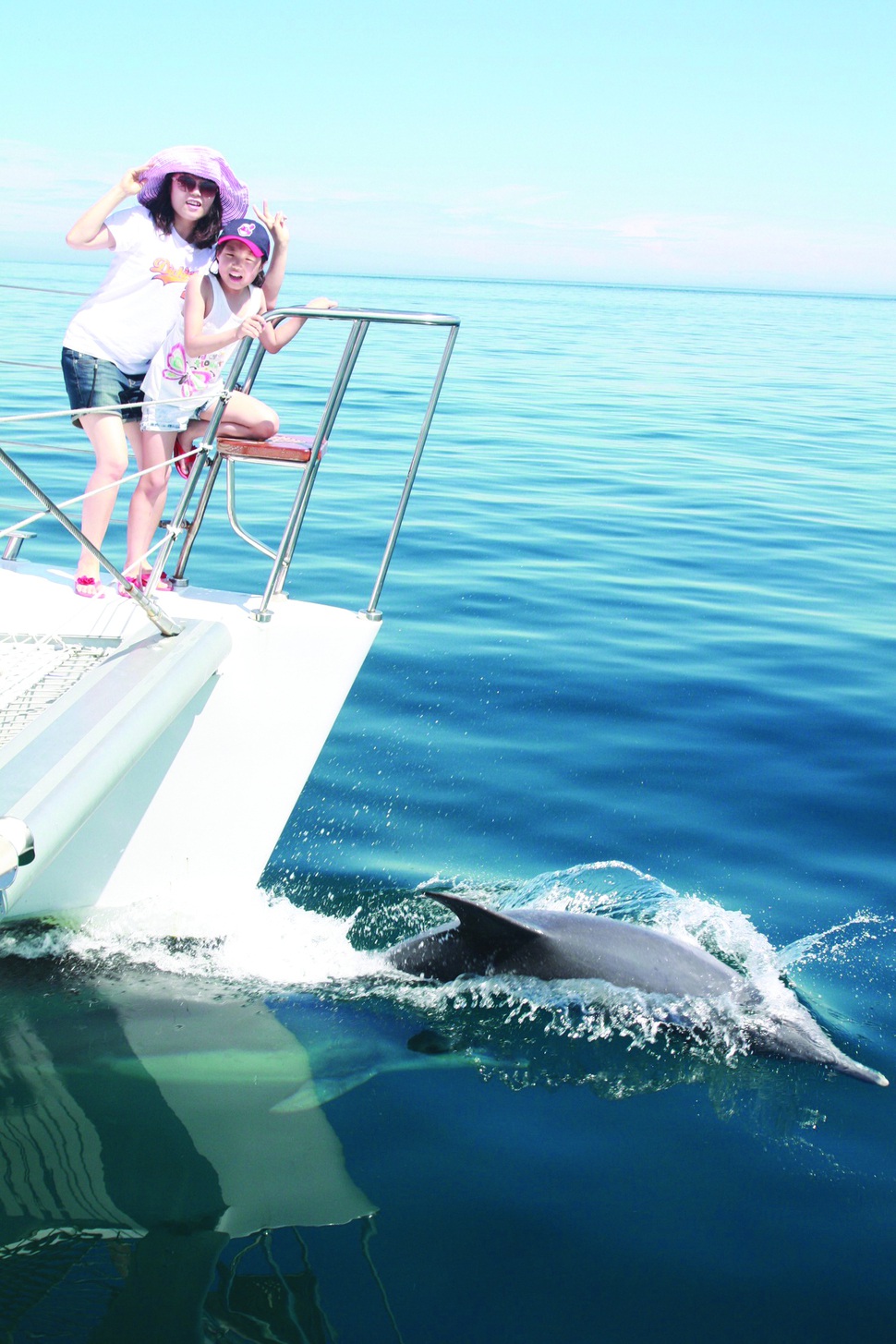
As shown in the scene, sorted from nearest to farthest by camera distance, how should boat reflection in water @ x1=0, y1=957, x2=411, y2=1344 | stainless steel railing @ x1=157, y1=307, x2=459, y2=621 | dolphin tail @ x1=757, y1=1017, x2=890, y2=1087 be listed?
boat reflection in water @ x1=0, y1=957, x2=411, y2=1344, dolphin tail @ x1=757, y1=1017, x2=890, y2=1087, stainless steel railing @ x1=157, y1=307, x2=459, y2=621

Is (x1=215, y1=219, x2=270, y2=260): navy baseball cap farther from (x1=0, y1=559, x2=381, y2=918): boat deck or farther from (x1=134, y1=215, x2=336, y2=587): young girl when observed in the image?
(x1=0, y1=559, x2=381, y2=918): boat deck

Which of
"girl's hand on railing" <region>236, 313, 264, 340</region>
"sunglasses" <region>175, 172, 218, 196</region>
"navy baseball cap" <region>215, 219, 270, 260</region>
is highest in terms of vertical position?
"sunglasses" <region>175, 172, 218, 196</region>

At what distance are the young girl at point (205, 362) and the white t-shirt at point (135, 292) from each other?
13 centimetres

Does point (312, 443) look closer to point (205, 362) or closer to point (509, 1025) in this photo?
point (205, 362)

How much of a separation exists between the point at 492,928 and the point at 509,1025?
336mm

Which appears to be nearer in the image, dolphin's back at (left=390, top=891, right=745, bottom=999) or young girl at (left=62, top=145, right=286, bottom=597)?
dolphin's back at (left=390, top=891, right=745, bottom=999)

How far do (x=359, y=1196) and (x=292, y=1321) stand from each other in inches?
19.9

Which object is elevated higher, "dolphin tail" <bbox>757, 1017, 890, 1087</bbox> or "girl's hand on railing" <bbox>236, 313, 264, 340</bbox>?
"girl's hand on railing" <bbox>236, 313, 264, 340</bbox>

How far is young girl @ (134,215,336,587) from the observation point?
4.58 meters

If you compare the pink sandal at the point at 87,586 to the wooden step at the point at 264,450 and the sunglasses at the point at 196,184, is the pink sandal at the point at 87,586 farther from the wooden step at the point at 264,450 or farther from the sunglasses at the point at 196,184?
the sunglasses at the point at 196,184

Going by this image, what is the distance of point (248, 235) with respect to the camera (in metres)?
4.54

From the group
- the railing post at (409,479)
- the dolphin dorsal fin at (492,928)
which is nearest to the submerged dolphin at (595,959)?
the dolphin dorsal fin at (492,928)

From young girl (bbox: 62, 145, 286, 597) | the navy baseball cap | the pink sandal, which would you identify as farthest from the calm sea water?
the navy baseball cap

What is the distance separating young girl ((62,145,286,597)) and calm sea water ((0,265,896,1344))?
6.03ft
